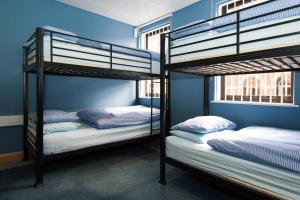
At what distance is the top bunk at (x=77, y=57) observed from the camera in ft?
6.77

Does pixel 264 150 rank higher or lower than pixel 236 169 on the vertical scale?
higher

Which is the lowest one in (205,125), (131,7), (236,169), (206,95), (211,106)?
(236,169)

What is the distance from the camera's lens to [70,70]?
241 cm

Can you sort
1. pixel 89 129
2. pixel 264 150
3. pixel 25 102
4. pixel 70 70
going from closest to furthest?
pixel 264 150 → pixel 70 70 → pixel 89 129 → pixel 25 102

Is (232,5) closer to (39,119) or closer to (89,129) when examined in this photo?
(89,129)

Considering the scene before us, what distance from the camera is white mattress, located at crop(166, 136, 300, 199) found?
1271 mm

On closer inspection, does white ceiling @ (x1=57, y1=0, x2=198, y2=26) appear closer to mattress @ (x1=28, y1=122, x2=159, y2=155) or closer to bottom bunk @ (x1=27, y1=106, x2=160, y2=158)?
bottom bunk @ (x1=27, y1=106, x2=160, y2=158)

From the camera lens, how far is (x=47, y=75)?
3.08 m

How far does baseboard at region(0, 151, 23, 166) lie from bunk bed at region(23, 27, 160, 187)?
107mm

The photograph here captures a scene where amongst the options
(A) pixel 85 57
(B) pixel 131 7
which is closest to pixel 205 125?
(A) pixel 85 57

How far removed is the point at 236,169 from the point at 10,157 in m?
3.03

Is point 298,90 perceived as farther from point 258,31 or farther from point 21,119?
point 21,119

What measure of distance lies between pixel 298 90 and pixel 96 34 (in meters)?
3.37

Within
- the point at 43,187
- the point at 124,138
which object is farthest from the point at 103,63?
the point at 43,187
